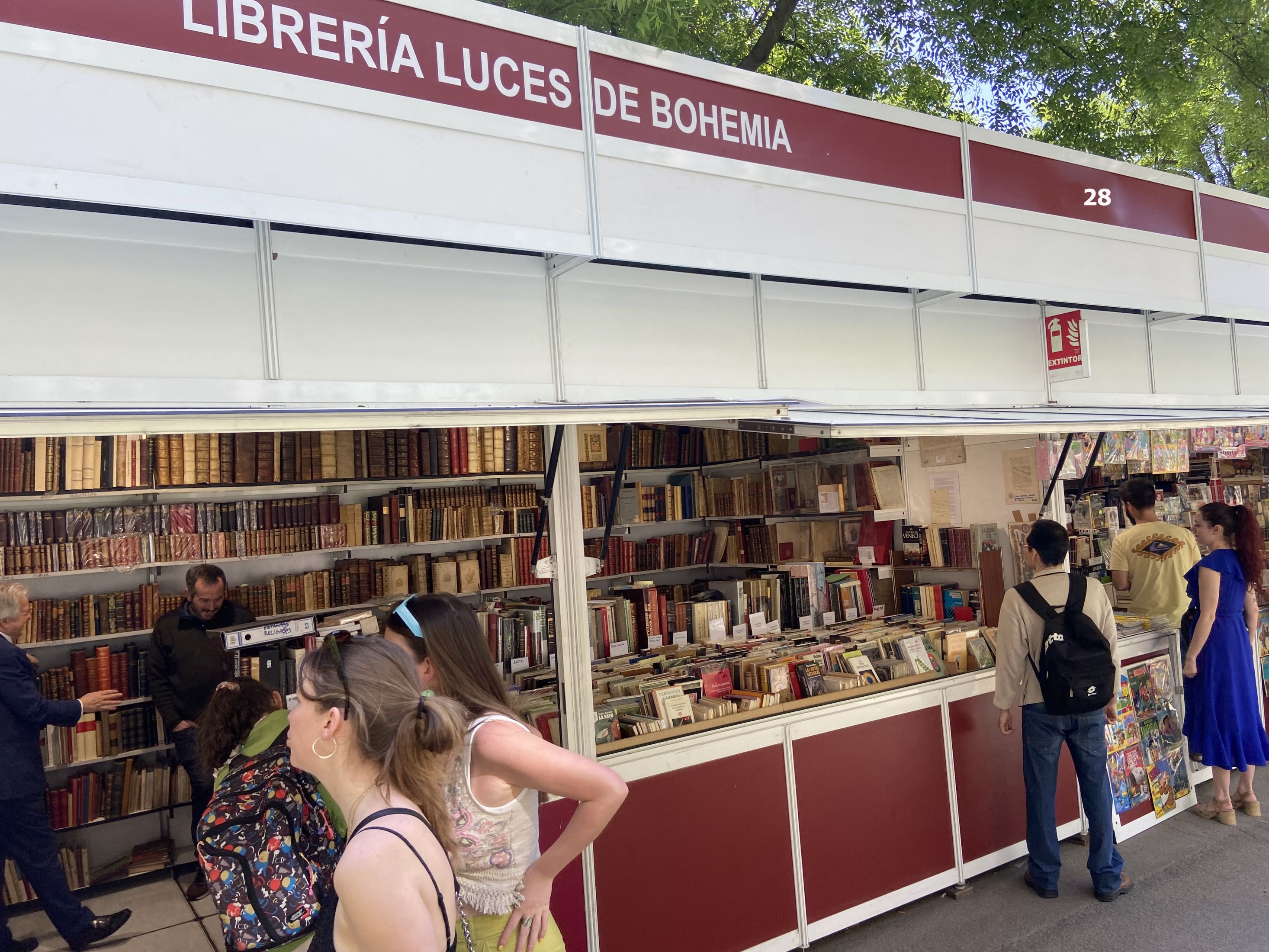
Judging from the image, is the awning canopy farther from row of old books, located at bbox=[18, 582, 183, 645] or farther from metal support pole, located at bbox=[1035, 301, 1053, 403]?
row of old books, located at bbox=[18, 582, 183, 645]

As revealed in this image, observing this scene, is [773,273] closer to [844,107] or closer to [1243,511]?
[844,107]

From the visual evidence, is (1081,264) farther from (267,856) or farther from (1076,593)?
(267,856)

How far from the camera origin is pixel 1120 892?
13.3 feet

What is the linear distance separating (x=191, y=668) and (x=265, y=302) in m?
2.90

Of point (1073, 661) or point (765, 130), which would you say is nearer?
point (765, 130)

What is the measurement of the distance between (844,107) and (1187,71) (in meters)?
4.38

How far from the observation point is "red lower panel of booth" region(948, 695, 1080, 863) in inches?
169

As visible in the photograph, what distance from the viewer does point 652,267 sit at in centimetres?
357

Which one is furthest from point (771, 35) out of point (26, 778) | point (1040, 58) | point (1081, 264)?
point (26, 778)

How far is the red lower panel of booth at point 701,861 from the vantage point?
3295 mm

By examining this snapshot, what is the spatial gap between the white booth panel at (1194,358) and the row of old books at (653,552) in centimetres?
354

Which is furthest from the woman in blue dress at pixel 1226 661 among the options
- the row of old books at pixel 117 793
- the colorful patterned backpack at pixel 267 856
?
the row of old books at pixel 117 793

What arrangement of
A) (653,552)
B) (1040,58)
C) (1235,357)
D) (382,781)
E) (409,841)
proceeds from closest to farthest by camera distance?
(409,841)
(382,781)
(1235,357)
(1040,58)
(653,552)

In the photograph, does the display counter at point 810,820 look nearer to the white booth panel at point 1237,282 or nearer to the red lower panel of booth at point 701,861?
the red lower panel of booth at point 701,861
